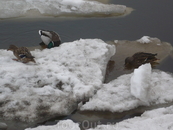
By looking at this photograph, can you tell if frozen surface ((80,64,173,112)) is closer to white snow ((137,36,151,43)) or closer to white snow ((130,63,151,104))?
white snow ((130,63,151,104))

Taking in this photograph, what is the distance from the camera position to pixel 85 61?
5.47 m

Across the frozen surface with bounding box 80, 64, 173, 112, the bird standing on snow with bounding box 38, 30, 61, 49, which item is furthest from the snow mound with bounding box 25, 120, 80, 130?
the bird standing on snow with bounding box 38, 30, 61, 49

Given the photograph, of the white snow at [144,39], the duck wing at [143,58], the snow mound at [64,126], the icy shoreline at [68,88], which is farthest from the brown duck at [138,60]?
the snow mound at [64,126]

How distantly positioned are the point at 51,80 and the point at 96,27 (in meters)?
3.32

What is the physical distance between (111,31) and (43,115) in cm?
406

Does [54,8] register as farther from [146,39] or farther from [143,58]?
[143,58]

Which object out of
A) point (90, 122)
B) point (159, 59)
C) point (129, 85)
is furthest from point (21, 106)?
point (159, 59)

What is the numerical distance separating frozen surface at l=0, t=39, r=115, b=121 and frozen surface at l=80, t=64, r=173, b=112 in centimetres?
23

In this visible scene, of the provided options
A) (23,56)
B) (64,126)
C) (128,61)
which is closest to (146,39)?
(128,61)

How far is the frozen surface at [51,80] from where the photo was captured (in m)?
4.27

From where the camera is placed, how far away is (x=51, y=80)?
190 inches

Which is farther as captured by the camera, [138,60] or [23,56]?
[138,60]

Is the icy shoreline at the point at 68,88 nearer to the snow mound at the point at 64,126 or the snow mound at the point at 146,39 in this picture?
the snow mound at the point at 64,126

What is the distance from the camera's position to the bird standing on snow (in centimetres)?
649
